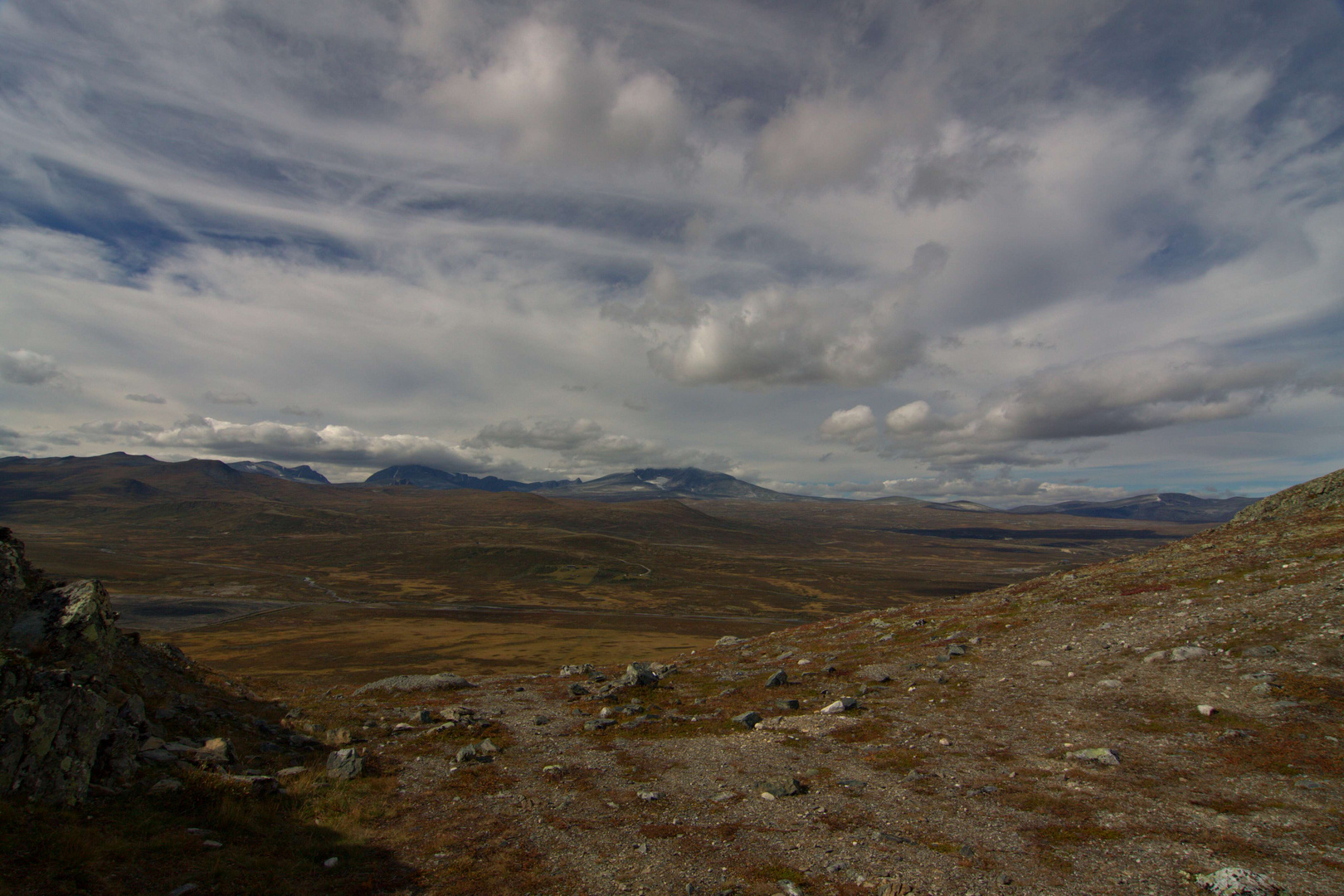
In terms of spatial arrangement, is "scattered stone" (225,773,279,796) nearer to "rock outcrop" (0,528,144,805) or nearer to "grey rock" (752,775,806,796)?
"rock outcrop" (0,528,144,805)

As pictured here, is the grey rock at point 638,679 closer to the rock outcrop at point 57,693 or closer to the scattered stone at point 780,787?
the scattered stone at point 780,787

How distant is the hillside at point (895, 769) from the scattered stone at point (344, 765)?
333 mm

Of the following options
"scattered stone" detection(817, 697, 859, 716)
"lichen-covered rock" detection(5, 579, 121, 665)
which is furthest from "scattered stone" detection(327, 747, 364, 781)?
"scattered stone" detection(817, 697, 859, 716)

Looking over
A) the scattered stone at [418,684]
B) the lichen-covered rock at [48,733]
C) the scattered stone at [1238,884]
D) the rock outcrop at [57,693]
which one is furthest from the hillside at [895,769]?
the scattered stone at [418,684]

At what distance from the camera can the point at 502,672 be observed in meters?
86.9

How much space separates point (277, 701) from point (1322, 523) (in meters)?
72.9

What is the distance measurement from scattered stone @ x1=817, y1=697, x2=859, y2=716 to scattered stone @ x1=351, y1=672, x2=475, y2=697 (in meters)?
23.7

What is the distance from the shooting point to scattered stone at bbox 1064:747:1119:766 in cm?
1872

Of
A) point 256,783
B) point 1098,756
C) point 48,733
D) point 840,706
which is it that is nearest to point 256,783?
point 256,783

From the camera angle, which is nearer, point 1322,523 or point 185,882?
point 185,882

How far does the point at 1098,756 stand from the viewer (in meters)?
19.1

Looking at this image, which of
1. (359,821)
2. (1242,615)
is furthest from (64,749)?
(1242,615)

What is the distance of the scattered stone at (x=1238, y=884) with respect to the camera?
11398mm

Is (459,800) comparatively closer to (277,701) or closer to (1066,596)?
(277,701)
